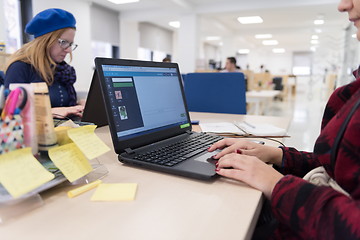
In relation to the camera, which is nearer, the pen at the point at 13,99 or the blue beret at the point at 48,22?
the pen at the point at 13,99

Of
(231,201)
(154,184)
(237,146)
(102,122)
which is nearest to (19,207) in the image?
(154,184)

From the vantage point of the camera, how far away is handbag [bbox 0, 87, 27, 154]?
46 centimetres

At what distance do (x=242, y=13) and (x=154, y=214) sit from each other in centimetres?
701

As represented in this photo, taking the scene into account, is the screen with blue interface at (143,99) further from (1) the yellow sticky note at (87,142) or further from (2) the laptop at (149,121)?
(1) the yellow sticky note at (87,142)

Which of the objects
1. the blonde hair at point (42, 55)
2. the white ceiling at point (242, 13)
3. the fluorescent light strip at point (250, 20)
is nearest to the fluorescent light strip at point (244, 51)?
the white ceiling at point (242, 13)

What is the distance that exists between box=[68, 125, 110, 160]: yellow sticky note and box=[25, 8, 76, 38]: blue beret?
4.06 ft

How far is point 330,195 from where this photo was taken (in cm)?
44

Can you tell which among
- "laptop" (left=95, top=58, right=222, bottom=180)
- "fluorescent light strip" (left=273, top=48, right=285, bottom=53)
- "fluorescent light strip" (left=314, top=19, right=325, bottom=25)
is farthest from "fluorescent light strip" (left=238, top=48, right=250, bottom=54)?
"laptop" (left=95, top=58, right=222, bottom=180)

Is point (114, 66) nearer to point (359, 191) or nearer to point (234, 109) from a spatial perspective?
point (359, 191)

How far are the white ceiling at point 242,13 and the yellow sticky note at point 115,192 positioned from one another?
599 cm

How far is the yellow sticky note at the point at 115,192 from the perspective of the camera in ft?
1.66

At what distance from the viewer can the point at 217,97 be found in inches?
74.7

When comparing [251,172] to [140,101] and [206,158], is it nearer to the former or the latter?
[206,158]

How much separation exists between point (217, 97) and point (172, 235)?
61.4 inches
